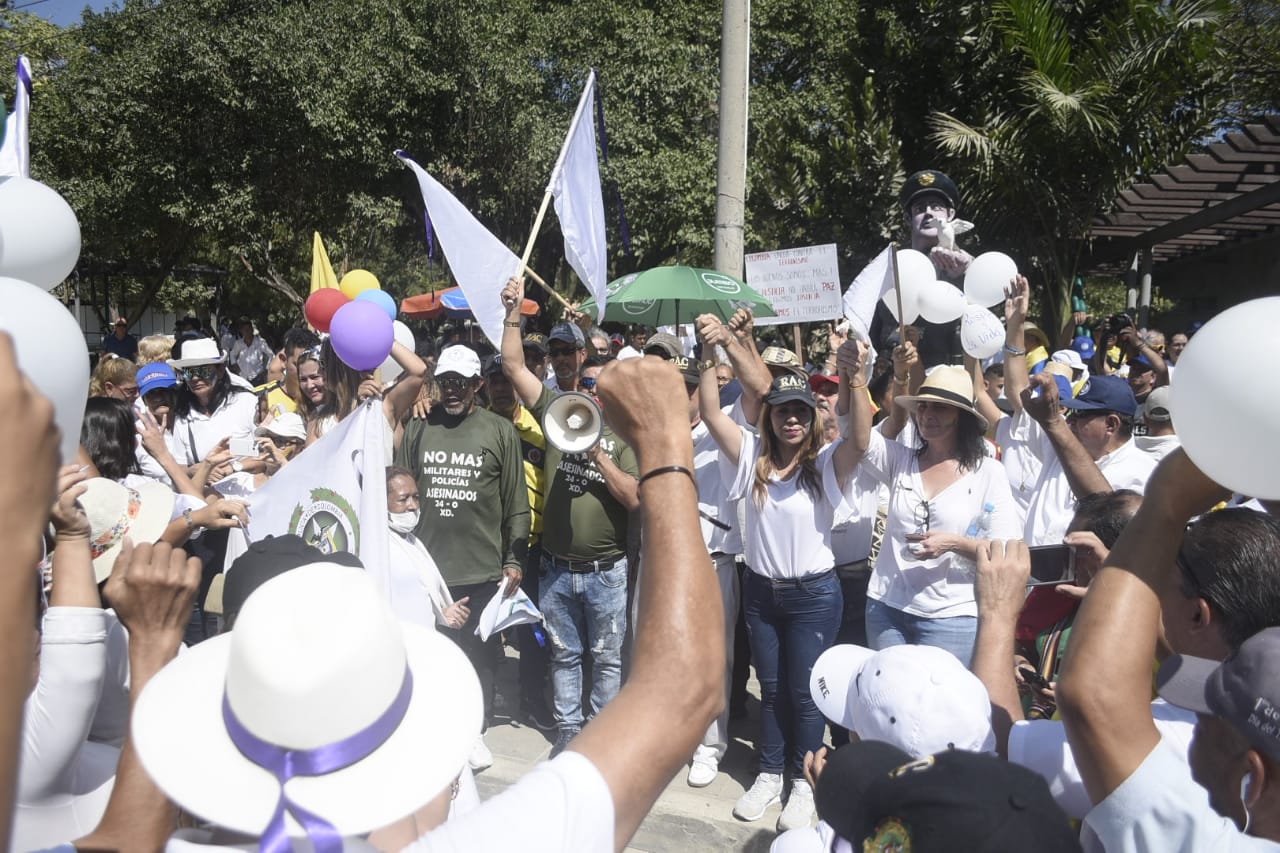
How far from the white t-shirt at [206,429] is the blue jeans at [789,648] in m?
3.45

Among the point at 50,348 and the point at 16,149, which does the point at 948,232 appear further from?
the point at 50,348

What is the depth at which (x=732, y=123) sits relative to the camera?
6719 millimetres

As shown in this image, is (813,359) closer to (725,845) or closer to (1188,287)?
(725,845)

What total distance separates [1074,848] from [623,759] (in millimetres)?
679

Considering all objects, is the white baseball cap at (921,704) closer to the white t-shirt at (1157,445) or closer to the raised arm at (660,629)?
the raised arm at (660,629)

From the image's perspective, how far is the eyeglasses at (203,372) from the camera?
6.37 m

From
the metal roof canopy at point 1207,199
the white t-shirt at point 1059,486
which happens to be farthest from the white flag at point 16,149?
the metal roof canopy at point 1207,199

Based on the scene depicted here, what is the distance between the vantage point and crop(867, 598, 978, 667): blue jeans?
3.86m

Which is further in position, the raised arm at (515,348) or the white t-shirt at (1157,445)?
the raised arm at (515,348)

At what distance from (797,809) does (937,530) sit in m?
1.44

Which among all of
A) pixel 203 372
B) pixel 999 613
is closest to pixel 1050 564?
pixel 999 613

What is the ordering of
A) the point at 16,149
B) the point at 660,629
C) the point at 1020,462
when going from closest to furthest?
the point at 660,629, the point at 16,149, the point at 1020,462

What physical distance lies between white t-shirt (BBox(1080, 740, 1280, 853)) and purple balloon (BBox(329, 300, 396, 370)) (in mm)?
3320

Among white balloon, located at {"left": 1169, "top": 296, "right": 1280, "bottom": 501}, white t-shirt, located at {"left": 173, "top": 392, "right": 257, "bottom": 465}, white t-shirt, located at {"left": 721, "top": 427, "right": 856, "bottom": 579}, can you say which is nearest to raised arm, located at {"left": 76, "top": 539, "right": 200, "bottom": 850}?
white balloon, located at {"left": 1169, "top": 296, "right": 1280, "bottom": 501}
